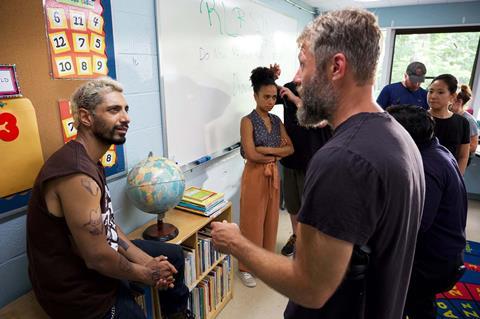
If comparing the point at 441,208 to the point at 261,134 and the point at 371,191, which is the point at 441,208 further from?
the point at 261,134

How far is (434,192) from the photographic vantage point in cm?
139

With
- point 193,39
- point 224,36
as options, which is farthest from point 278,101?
point 193,39

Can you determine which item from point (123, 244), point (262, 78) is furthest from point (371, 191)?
point (262, 78)

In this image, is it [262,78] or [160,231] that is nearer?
[160,231]

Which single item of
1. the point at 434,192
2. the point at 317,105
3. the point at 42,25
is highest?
the point at 42,25

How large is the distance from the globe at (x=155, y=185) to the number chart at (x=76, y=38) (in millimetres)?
518

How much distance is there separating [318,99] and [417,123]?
0.76 meters

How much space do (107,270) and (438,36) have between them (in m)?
5.18

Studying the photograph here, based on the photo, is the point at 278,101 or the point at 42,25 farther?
the point at 278,101

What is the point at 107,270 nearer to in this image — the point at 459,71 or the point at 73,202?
the point at 73,202

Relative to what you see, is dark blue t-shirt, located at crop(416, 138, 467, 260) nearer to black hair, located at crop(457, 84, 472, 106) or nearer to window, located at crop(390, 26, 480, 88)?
black hair, located at crop(457, 84, 472, 106)

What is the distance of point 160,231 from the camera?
1.75m

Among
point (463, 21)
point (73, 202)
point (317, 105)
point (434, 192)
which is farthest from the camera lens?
point (463, 21)

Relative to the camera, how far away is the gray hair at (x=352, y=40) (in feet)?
2.64
